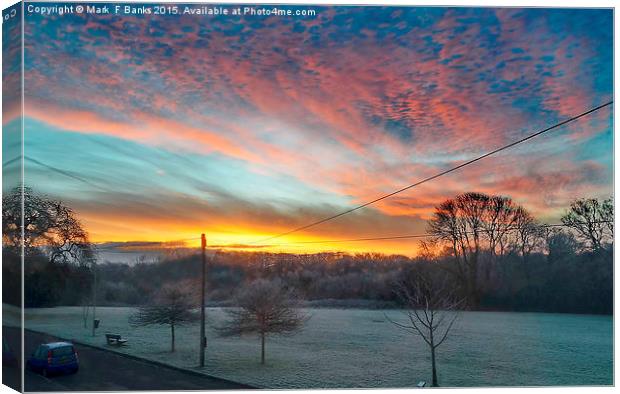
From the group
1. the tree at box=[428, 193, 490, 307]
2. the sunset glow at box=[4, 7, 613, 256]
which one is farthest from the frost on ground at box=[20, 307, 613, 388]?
the sunset glow at box=[4, 7, 613, 256]

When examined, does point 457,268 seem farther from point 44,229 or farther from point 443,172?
point 44,229

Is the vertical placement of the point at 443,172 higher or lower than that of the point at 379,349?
higher

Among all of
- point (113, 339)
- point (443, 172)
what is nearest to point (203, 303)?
point (113, 339)

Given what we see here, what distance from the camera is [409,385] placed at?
12.0m

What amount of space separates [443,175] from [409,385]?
196 inches

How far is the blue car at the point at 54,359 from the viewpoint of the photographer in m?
11.3

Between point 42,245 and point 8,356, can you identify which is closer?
point 8,356

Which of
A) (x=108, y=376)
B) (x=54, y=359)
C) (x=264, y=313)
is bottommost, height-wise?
(x=108, y=376)

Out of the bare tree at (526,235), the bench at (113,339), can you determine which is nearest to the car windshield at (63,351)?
the bench at (113,339)

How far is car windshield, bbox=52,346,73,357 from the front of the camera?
11756 millimetres

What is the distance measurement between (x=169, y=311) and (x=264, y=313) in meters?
2.77

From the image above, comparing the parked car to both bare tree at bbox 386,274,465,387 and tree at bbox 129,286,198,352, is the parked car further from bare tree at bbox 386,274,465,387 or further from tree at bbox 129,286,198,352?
bare tree at bbox 386,274,465,387

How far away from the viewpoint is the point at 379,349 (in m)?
13.9

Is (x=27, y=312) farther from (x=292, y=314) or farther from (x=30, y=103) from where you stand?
(x=292, y=314)
